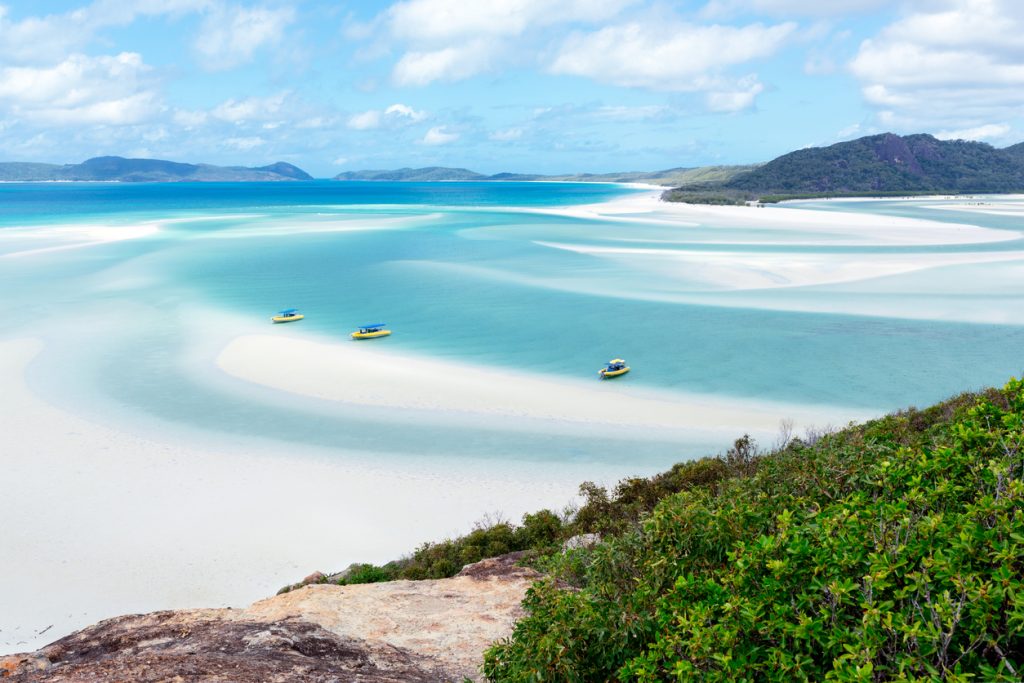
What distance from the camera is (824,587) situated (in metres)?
4.15

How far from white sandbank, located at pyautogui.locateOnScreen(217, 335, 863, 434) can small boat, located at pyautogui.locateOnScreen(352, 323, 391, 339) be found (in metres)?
1.61

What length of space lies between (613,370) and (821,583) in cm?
2181

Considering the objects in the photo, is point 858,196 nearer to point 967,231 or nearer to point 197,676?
point 967,231

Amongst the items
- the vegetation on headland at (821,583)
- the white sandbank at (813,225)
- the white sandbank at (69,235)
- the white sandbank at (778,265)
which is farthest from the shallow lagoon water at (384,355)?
the vegetation on headland at (821,583)

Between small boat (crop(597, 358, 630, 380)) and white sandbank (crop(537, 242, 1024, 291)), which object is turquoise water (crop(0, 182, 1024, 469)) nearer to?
white sandbank (crop(537, 242, 1024, 291))

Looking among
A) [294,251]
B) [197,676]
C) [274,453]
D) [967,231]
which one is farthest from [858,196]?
[197,676]

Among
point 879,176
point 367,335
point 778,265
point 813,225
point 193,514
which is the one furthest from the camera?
point 879,176

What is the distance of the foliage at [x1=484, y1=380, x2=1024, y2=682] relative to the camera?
150 inches

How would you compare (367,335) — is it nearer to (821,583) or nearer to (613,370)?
(613,370)

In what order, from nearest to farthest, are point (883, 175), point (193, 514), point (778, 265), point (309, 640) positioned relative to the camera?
point (309, 640) → point (193, 514) → point (778, 265) → point (883, 175)

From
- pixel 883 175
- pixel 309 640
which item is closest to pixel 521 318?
pixel 309 640

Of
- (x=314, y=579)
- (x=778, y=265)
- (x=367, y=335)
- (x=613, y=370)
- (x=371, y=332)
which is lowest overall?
(x=314, y=579)

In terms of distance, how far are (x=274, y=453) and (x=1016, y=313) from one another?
33621mm

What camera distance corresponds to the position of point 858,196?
15162 centimetres
